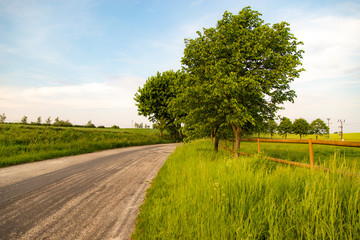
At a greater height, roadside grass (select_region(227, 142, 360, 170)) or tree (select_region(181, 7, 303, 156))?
tree (select_region(181, 7, 303, 156))

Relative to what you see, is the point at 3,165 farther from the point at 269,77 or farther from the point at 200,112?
the point at 269,77

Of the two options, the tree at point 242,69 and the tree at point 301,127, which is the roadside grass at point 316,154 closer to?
the tree at point 242,69

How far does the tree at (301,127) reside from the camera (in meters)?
69.7

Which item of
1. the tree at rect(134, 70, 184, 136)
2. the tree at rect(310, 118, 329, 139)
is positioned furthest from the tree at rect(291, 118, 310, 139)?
the tree at rect(134, 70, 184, 136)

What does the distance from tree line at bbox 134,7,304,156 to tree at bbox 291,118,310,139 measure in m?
74.2

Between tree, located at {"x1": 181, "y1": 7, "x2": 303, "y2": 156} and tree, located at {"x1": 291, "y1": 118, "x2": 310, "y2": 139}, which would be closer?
tree, located at {"x1": 181, "y1": 7, "x2": 303, "y2": 156}

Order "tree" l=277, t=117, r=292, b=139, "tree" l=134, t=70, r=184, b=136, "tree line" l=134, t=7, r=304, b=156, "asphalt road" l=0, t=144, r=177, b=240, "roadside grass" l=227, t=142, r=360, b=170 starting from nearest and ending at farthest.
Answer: "asphalt road" l=0, t=144, r=177, b=240 → "roadside grass" l=227, t=142, r=360, b=170 → "tree line" l=134, t=7, r=304, b=156 → "tree" l=134, t=70, r=184, b=136 → "tree" l=277, t=117, r=292, b=139

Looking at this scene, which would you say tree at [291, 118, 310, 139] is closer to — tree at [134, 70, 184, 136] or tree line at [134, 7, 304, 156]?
tree at [134, 70, 184, 136]

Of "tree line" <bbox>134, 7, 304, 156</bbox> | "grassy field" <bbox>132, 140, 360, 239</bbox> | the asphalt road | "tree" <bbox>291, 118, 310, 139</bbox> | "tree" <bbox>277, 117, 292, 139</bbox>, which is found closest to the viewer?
"grassy field" <bbox>132, 140, 360, 239</bbox>

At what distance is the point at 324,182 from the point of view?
283cm

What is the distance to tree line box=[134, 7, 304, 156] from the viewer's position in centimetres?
825

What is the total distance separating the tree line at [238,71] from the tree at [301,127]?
74151mm

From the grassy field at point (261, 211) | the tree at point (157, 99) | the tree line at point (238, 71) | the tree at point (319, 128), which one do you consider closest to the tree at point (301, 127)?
the tree at point (319, 128)

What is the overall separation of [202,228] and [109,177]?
520cm
